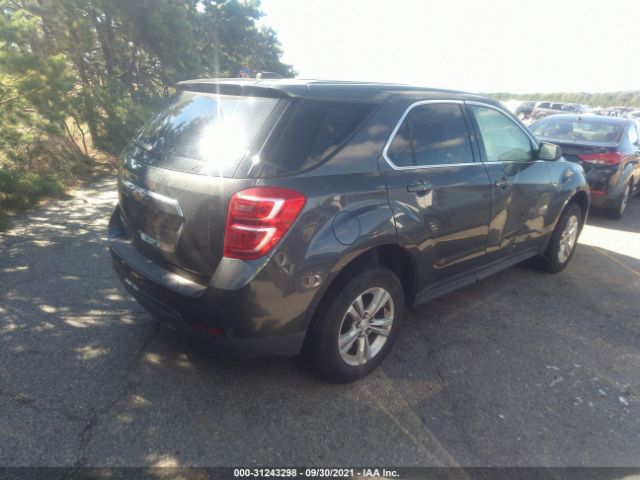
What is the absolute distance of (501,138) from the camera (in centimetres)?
396

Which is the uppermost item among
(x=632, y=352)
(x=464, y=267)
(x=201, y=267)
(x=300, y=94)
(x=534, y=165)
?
(x=300, y=94)

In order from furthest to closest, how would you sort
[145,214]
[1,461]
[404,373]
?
[404,373] < [145,214] < [1,461]

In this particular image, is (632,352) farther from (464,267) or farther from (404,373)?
(404,373)

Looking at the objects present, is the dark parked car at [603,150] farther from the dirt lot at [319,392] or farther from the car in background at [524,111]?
the car in background at [524,111]

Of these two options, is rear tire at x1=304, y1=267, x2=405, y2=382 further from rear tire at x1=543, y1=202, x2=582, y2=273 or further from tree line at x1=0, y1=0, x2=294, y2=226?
tree line at x1=0, y1=0, x2=294, y2=226

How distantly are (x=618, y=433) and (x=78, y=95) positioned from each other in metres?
9.30

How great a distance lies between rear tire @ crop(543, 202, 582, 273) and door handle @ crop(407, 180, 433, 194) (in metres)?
2.37

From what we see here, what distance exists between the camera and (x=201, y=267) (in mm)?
2477

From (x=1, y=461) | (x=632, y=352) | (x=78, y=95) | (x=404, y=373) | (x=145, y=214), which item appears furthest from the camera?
(x=78, y=95)

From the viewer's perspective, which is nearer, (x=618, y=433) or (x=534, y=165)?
(x=618, y=433)

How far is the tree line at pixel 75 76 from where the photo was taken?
6180 mm

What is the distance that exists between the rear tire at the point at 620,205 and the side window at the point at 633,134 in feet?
2.60


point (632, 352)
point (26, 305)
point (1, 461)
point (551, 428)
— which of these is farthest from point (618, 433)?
point (26, 305)

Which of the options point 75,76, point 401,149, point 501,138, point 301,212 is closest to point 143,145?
point 301,212
